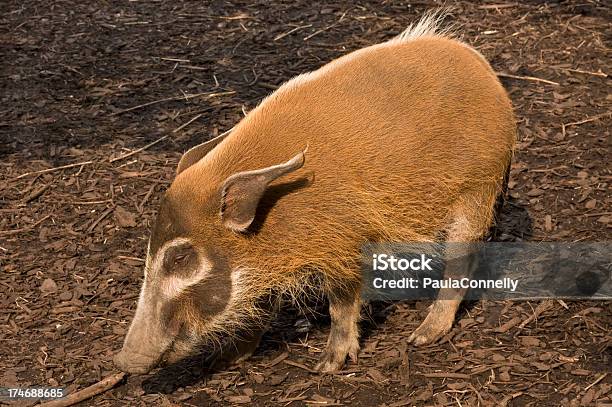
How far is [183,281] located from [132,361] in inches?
20.2

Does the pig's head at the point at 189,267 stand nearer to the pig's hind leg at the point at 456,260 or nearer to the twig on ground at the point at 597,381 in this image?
the pig's hind leg at the point at 456,260

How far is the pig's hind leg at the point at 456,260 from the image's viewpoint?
5641 mm

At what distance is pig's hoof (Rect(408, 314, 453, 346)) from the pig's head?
1144 mm

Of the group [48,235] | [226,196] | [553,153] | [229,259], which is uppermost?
[226,196]

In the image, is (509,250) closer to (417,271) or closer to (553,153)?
(417,271)

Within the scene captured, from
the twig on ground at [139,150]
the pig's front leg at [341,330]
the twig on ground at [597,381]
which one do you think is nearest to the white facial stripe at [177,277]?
the pig's front leg at [341,330]

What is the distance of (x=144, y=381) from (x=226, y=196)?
1.31m

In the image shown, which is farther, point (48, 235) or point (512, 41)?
point (512, 41)

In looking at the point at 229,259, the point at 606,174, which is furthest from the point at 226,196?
the point at 606,174

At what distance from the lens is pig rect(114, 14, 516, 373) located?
197 inches

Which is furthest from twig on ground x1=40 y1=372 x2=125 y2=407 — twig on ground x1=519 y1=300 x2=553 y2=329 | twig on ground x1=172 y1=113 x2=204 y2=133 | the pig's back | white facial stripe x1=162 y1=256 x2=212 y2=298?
twig on ground x1=172 y1=113 x2=204 y2=133

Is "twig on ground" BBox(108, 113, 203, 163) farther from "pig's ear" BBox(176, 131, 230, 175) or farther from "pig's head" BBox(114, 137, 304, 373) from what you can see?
"pig's head" BBox(114, 137, 304, 373)

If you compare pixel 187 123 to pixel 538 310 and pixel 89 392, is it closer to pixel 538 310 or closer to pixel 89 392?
pixel 89 392

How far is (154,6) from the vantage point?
10.0 metres
